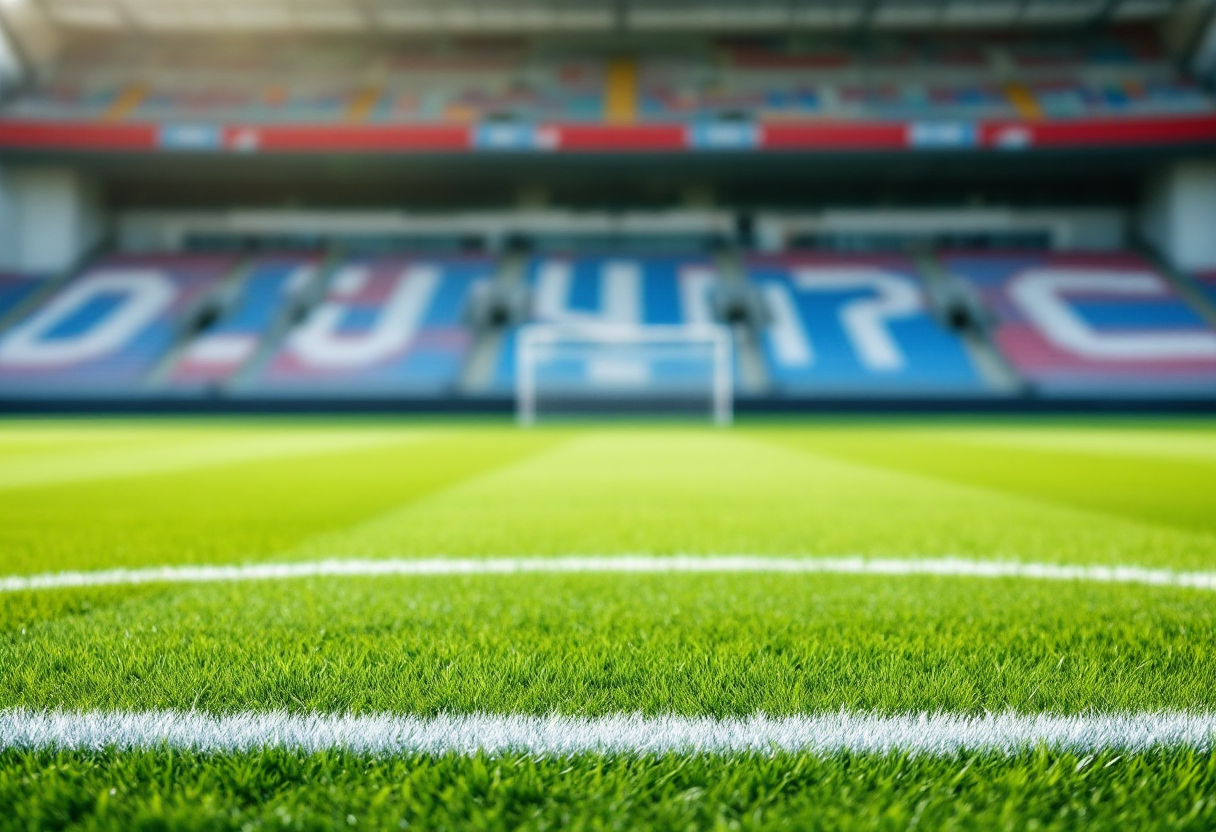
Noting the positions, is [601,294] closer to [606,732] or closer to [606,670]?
[606,670]

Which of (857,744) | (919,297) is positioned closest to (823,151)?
(919,297)

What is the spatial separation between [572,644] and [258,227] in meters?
25.1

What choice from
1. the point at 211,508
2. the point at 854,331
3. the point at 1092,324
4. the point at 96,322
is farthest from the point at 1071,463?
the point at 96,322

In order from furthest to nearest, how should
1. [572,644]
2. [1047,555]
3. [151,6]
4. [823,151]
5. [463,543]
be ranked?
[151,6], [823,151], [463,543], [1047,555], [572,644]

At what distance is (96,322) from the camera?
66.7 feet

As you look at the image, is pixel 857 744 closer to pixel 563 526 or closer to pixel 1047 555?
pixel 1047 555

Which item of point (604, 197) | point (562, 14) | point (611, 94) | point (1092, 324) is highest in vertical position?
point (562, 14)

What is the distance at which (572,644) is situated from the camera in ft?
5.28

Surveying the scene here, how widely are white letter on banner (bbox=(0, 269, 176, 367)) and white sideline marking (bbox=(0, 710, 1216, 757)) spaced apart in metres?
21.2

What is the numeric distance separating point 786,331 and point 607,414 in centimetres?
517

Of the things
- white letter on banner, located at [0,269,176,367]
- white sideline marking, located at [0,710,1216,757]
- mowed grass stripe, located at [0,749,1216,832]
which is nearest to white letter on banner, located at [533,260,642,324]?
white letter on banner, located at [0,269,176,367]

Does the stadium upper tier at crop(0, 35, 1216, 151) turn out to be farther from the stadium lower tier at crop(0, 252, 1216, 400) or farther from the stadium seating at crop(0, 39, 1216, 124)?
the stadium lower tier at crop(0, 252, 1216, 400)

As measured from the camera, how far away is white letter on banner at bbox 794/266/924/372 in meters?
19.1

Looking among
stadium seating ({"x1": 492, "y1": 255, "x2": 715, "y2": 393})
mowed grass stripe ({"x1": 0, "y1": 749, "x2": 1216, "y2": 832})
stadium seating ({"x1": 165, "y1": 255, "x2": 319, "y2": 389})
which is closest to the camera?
mowed grass stripe ({"x1": 0, "y1": 749, "x2": 1216, "y2": 832})
